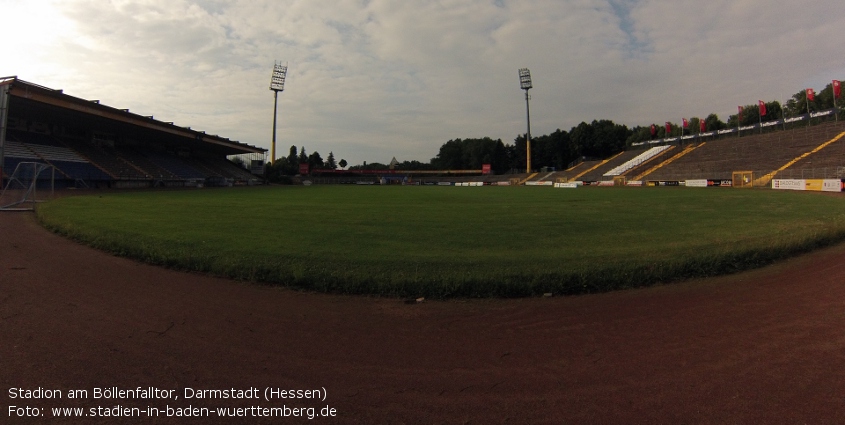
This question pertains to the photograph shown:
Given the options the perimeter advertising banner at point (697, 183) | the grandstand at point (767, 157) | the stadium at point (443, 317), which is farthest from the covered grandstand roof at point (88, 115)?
the grandstand at point (767, 157)

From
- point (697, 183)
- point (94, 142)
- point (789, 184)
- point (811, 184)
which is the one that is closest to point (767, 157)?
point (697, 183)

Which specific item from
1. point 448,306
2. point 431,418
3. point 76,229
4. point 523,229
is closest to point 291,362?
point 431,418

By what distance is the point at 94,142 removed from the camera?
48.9 metres

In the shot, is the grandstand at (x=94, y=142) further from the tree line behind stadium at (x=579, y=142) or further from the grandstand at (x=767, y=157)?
the grandstand at (x=767, y=157)

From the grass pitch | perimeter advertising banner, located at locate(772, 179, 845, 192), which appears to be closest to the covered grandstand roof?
the grass pitch

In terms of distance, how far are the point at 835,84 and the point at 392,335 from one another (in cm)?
8104

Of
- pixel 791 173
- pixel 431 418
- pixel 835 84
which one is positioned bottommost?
pixel 431 418

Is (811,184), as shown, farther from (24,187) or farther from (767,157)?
(24,187)

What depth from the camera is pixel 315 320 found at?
5355 mm

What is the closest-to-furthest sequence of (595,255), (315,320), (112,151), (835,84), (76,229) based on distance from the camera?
(315,320), (595,255), (76,229), (112,151), (835,84)

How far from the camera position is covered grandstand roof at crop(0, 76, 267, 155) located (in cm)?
3141

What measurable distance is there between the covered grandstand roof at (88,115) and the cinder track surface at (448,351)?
119ft

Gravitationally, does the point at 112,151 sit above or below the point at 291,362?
above

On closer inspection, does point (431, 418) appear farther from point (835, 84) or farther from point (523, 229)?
point (835, 84)
